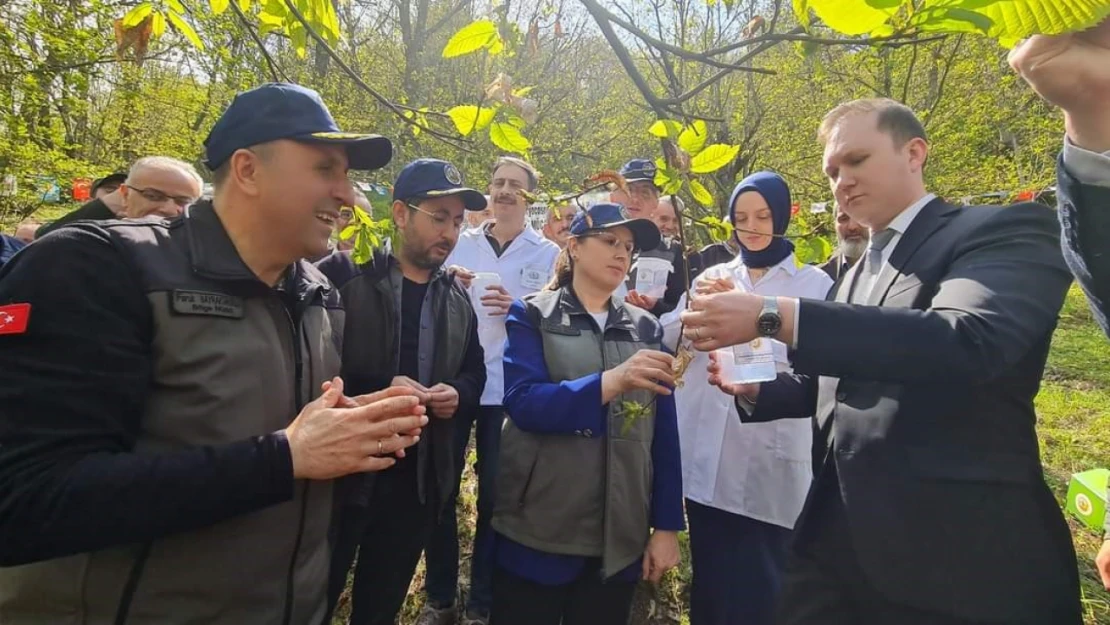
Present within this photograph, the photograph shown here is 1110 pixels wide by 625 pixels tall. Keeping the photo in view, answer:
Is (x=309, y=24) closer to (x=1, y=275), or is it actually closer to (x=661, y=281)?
(x=1, y=275)

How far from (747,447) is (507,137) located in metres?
1.96

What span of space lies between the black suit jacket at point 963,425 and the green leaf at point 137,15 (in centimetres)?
204

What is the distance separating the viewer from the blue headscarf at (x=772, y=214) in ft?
9.82

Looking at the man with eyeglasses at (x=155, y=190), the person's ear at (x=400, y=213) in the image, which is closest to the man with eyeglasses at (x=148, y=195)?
the man with eyeglasses at (x=155, y=190)

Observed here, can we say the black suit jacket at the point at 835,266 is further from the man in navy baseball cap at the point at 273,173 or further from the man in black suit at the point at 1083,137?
the man in navy baseball cap at the point at 273,173

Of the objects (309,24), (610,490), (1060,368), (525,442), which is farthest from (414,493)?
(1060,368)

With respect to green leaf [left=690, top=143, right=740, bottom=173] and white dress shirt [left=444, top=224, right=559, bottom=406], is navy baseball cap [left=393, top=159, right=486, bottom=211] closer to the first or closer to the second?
white dress shirt [left=444, top=224, right=559, bottom=406]

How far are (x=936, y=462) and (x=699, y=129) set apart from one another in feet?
3.51

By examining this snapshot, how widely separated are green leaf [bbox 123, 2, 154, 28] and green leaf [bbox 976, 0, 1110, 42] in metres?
2.01

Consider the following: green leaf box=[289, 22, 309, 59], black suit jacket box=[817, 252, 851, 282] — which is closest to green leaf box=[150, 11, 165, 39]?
green leaf box=[289, 22, 309, 59]

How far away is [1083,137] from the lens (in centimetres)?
110

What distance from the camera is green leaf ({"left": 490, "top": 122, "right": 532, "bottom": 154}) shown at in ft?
5.07

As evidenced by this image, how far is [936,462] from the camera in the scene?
147cm

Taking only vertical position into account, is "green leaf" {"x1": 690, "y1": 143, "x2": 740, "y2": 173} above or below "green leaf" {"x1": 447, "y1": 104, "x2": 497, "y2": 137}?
below
